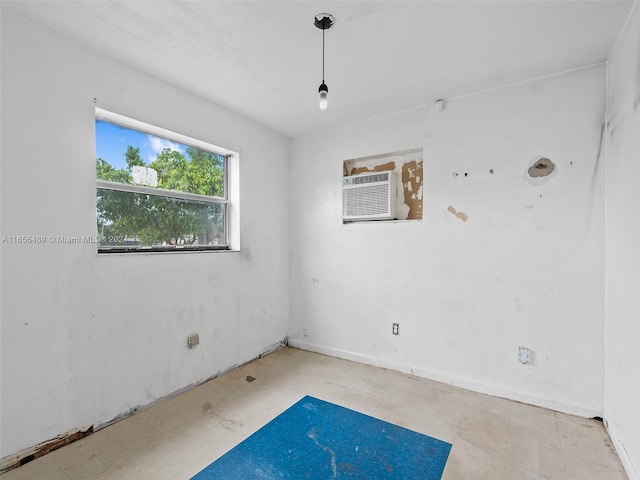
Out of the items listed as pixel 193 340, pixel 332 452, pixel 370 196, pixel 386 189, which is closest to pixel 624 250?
pixel 386 189

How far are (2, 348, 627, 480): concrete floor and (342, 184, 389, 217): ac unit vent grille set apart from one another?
1559mm

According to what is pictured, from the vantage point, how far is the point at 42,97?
181cm

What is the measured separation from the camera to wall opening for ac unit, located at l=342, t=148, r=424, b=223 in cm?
297

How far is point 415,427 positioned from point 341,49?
2.55 metres

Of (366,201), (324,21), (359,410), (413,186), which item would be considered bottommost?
(359,410)

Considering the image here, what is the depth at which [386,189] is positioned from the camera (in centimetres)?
297

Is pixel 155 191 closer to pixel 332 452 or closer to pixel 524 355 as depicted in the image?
pixel 332 452

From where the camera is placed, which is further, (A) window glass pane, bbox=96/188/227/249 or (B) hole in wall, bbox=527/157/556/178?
(B) hole in wall, bbox=527/157/556/178

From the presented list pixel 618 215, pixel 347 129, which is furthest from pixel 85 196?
pixel 618 215

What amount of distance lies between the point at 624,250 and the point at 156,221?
10.4 ft

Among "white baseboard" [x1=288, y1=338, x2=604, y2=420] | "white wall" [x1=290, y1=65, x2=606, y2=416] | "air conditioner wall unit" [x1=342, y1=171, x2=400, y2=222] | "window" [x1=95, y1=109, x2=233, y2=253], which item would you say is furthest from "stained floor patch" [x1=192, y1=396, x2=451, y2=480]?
"air conditioner wall unit" [x1=342, y1=171, x2=400, y2=222]

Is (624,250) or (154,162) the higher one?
(154,162)

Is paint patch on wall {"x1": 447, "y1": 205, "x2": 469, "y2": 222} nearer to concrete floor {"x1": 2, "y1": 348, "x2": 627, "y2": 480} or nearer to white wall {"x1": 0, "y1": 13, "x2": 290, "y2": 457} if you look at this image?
concrete floor {"x1": 2, "y1": 348, "x2": 627, "y2": 480}

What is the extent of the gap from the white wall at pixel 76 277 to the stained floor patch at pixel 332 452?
37.4 inches
